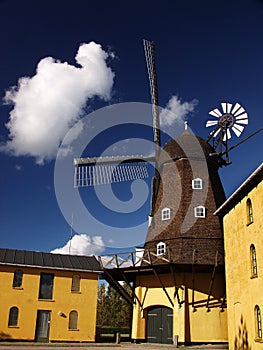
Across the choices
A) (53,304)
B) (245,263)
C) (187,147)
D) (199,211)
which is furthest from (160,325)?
(187,147)

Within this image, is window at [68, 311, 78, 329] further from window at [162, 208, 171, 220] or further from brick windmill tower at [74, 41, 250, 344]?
window at [162, 208, 171, 220]

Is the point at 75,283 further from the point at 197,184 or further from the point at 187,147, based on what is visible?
the point at 187,147

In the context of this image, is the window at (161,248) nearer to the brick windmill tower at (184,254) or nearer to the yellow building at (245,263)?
the brick windmill tower at (184,254)

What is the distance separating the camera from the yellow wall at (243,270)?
50.3 ft

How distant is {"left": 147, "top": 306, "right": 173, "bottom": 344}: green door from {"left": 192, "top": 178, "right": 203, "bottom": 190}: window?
25.0 ft

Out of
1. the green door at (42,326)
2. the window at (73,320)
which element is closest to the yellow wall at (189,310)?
the window at (73,320)

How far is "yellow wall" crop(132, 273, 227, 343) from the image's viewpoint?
20.9 metres

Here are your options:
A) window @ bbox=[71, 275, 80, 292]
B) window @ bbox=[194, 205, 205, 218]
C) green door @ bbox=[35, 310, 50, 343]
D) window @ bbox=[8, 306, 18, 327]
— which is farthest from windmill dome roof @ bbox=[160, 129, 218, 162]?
window @ bbox=[8, 306, 18, 327]

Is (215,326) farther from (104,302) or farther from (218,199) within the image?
(104,302)

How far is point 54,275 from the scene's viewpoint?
2425 cm

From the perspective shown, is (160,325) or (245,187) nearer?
(245,187)

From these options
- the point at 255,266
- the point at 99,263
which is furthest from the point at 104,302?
the point at 255,266

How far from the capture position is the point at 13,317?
22.5 m

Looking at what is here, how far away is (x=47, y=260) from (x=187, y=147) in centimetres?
1192
